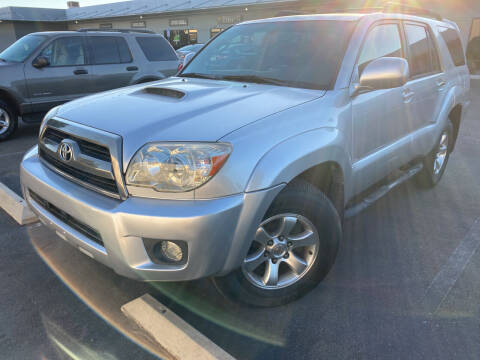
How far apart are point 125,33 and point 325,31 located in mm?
5716

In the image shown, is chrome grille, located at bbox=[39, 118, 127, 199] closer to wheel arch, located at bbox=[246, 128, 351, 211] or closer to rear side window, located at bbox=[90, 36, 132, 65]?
wheel arch, located at bbox=[246, 128, 351, 211]

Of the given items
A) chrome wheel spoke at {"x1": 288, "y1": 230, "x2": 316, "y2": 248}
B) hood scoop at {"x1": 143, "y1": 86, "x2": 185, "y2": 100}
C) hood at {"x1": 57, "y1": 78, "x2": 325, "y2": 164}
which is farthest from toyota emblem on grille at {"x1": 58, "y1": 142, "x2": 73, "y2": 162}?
chrome wheel spoke at {"x1": 288, "y1": 230, "x2": 316, "y2": 248}

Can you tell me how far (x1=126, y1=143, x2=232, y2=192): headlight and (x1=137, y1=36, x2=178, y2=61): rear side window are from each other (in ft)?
20.8

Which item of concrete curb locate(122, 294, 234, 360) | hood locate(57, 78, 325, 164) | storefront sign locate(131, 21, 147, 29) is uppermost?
storefront sign locate(131, 21, 147, 29)

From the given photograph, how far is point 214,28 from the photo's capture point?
2395 centimetres

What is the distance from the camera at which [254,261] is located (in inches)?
87.4

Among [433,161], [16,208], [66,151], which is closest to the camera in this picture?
[66,151]

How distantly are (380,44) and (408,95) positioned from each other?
1.72 ft

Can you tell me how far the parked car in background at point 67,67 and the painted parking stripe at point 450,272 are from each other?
6.27 m

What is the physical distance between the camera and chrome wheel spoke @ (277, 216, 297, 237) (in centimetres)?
223

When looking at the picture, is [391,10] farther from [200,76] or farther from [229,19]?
[229,19]

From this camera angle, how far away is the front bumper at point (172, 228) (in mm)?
1801

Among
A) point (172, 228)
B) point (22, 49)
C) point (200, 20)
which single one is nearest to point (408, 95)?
point (172, 228)

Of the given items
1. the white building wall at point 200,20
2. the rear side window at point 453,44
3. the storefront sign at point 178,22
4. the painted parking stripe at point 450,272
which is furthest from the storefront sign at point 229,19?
the painted parking stripe at point 450,272
